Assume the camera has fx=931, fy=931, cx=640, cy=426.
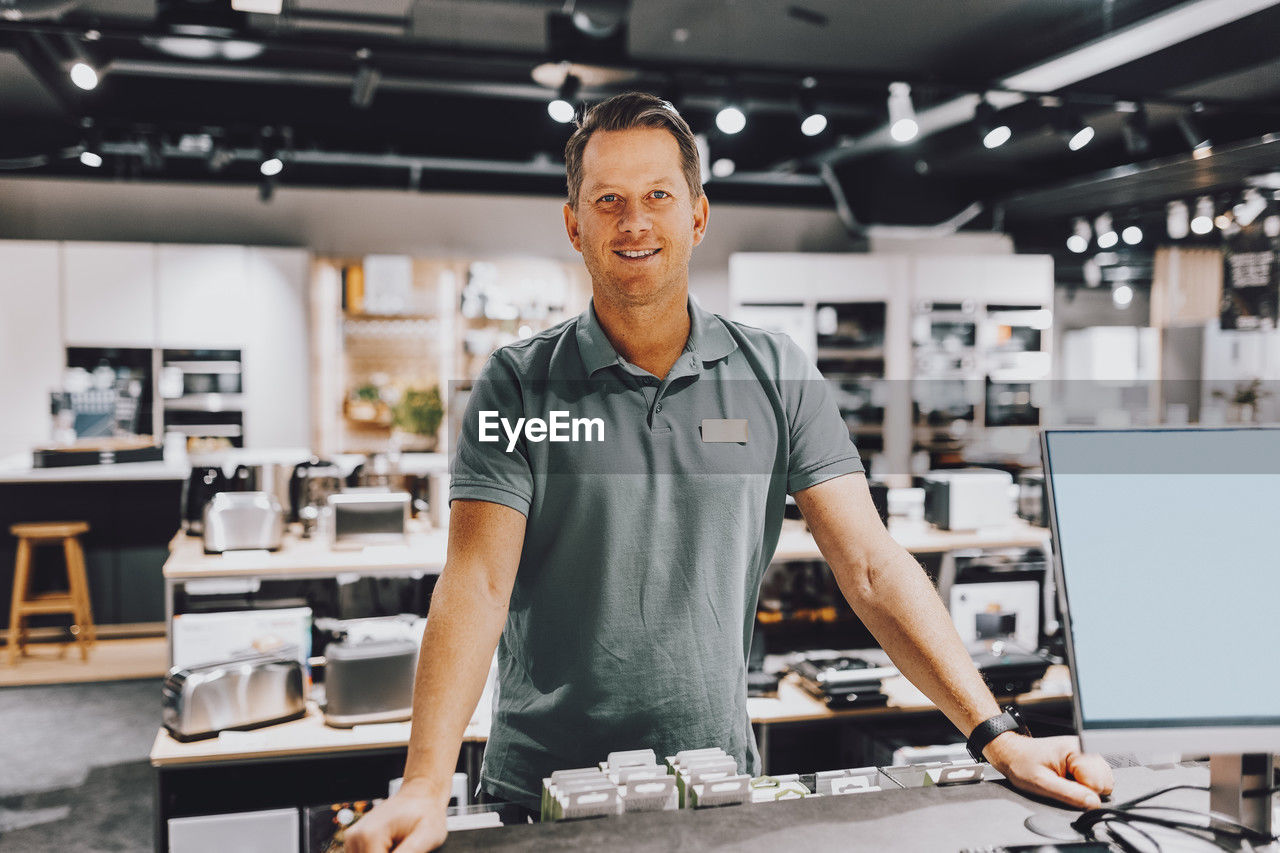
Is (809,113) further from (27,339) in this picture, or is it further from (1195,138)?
(27,339)

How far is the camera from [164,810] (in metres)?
2.55

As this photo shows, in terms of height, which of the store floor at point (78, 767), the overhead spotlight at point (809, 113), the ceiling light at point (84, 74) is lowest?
the store floor at point (78, 767)

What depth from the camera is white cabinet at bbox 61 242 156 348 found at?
22.4 feet

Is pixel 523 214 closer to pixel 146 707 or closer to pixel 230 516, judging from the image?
pixel 146 707

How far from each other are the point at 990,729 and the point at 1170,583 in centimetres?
29

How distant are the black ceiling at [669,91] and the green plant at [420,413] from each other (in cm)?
196

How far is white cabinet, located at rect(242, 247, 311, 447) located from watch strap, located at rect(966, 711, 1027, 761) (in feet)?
23.1

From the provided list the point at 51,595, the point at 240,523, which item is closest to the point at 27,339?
the point at 51,595

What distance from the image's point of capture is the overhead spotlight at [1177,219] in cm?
669

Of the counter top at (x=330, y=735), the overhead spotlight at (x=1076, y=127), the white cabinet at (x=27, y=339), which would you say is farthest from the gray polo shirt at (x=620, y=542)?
the white cabinet at (x=27, y=339)

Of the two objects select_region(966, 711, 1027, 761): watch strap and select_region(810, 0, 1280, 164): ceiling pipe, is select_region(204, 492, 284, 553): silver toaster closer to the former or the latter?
select_region(966, 711, 1027, 761): watch strap

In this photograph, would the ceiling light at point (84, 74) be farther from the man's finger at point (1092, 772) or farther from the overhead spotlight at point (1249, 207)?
the overhead spotlight at point (1249, 207)

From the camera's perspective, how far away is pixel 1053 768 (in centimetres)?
110

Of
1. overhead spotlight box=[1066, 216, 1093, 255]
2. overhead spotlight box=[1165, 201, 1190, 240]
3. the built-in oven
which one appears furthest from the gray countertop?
overhead spotlight box=[1066, 216, 1093, 255]
